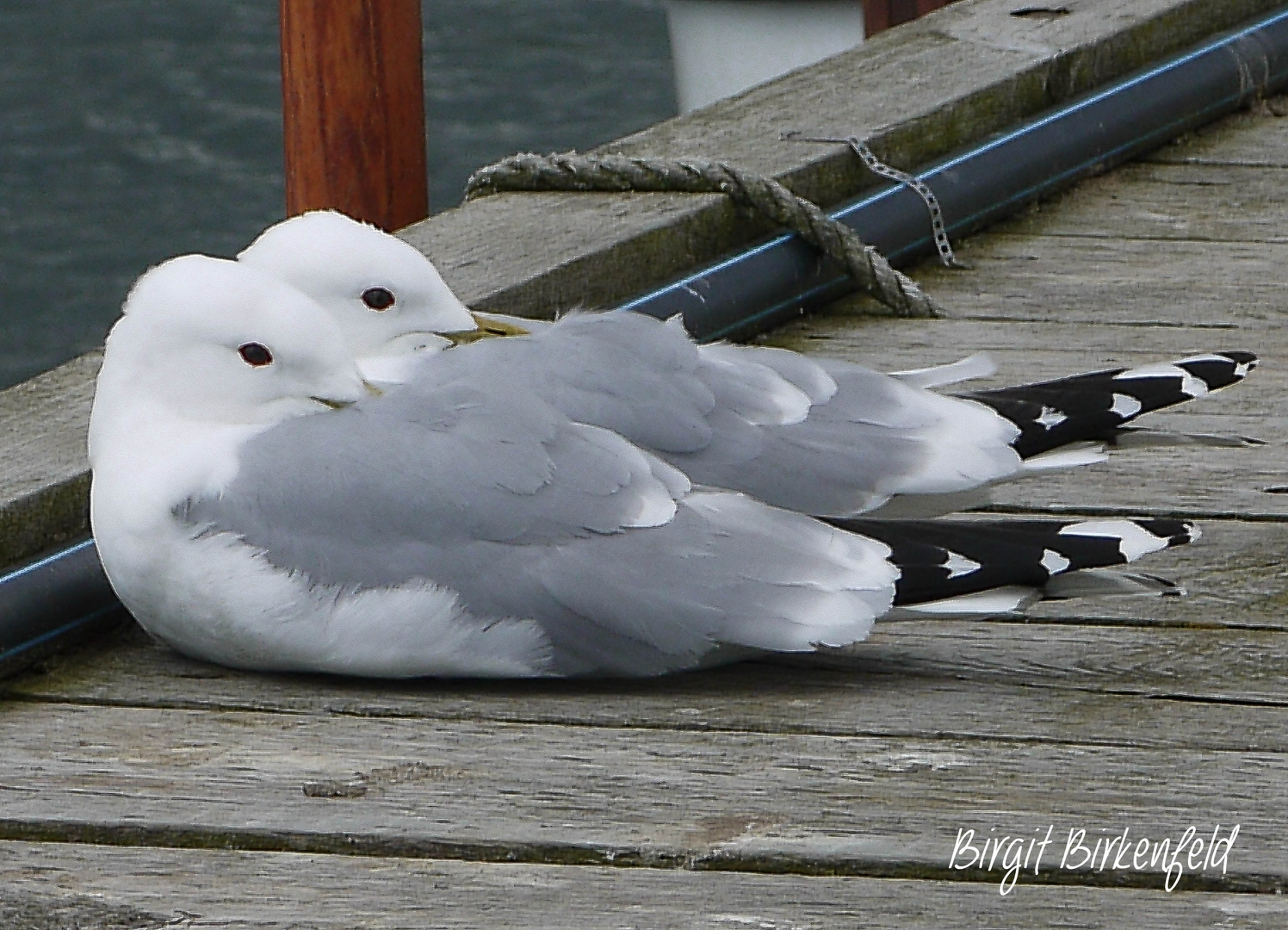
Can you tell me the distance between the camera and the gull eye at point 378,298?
2.24m

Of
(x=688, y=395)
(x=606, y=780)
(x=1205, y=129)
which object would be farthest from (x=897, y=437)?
(x=1205, y=129)

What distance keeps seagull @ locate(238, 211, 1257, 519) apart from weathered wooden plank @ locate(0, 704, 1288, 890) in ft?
0.91

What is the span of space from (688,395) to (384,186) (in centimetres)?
169

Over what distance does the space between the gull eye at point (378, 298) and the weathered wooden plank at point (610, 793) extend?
51 centimetres

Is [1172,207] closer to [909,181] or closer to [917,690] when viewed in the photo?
[909,181]

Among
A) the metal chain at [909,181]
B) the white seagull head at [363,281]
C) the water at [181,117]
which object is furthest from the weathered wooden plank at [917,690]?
the water at [181,117]

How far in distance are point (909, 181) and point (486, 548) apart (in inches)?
60.5

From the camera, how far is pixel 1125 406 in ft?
6.82

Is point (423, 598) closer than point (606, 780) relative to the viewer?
No

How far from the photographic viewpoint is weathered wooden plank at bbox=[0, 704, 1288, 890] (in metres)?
1.62

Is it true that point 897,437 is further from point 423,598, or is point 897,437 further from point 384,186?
point 384,186

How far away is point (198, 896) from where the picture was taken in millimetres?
1553

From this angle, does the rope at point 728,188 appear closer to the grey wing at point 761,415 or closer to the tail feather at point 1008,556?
the grey wing at point 761,415

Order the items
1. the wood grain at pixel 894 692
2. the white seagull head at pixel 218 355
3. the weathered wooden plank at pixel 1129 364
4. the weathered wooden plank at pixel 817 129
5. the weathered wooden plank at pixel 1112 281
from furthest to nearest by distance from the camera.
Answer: the weathered wooden plank at pixel 1112 281
the weathered wooden plank at pixel 817 129
the weathered wooden plank at pixel 1129 364
the white seagull head at pixel 218 355
the wood grain at pixel 894 692
